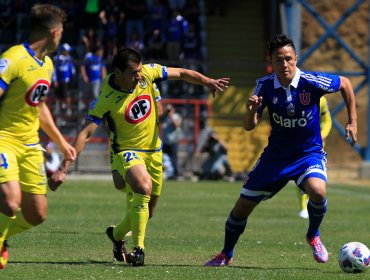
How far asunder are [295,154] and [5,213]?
3.02 meters

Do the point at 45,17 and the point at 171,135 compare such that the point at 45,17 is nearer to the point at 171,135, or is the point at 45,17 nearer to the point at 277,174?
the point at 277,174

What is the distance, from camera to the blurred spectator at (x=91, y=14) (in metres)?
28.8

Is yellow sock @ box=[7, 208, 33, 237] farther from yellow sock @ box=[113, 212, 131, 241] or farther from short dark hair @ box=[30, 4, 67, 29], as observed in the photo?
short dark hair @ box=[30, 4, 67, 29]

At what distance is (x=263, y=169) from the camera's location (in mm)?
9664

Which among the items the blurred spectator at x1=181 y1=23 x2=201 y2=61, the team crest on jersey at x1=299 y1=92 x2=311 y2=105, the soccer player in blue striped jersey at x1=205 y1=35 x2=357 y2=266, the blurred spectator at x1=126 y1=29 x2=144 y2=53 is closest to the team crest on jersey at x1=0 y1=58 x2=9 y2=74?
the soccer player in blue striped jersey at x1=205 y1=35 x2=357 y2=266

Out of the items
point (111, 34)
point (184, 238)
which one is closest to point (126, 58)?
point (184, 238)

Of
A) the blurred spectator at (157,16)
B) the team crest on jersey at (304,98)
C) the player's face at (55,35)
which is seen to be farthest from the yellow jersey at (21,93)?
the blurred spectator at (157,16)

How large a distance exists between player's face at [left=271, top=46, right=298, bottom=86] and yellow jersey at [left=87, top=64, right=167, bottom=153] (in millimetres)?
1328

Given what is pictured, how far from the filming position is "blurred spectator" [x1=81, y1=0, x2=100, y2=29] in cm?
2880

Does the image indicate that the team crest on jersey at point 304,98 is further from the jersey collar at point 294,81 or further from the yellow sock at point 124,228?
the yellow sock at point 124,228

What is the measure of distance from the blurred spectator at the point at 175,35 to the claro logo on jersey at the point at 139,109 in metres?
17.4

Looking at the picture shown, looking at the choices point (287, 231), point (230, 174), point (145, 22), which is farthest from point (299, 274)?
point (145, 22)

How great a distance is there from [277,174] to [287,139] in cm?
38

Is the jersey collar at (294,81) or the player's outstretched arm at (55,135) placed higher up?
the jersey collar at (294,81)
